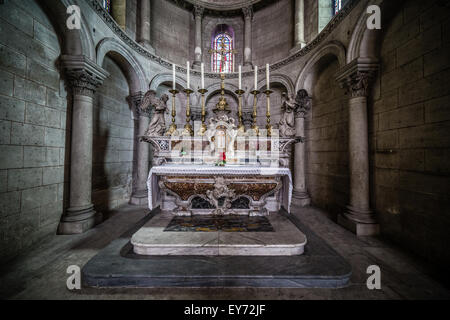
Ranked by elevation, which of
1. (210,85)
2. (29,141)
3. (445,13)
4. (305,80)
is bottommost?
(29,141)

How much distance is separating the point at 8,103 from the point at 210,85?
266 inches

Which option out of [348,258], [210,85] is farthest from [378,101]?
[210,85]

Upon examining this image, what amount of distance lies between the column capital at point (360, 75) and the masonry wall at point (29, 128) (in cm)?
691

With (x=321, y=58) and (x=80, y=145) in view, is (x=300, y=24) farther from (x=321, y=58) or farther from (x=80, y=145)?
(x=80, y=145)

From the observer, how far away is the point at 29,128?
363 centimetres

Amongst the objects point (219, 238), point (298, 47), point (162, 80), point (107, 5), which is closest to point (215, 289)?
point (219, 238)

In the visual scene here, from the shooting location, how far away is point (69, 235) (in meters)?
4.19

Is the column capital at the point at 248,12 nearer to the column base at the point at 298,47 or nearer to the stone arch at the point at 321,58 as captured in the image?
the column base at the point at 298,47

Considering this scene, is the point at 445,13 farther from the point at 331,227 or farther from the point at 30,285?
the point at 30,285

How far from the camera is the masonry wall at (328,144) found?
218 inches

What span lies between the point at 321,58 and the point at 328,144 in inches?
111

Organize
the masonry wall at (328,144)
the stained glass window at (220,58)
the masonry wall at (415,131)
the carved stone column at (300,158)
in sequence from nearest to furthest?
the masonry wall at (415,131) < the masonry wall at (328,144) < the carved stone column at (300,158) < the stained glass window at (220,58)

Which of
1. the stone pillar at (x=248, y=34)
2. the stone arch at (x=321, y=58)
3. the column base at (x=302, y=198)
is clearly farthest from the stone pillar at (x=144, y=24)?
the column base at (x=302, y=198)

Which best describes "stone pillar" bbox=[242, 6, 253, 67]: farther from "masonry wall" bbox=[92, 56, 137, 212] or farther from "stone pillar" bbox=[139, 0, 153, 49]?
"masonry wall" bbox=[92, 56, 137, 212]
